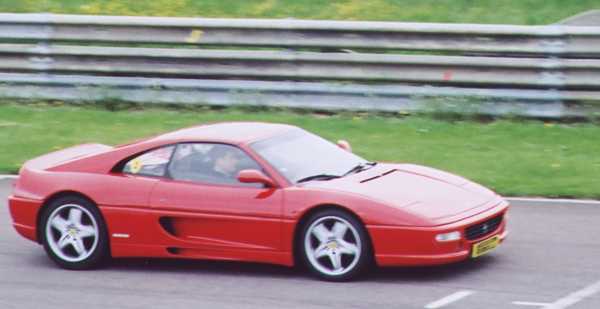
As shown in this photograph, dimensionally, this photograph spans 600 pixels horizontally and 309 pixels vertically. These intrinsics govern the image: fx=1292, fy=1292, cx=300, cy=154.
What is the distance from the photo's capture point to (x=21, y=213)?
414 inches

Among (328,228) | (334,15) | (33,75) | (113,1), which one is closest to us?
(328,228)

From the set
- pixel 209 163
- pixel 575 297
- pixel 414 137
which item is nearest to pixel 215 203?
pixel 209 163

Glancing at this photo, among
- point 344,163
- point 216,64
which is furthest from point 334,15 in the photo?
point 344,163

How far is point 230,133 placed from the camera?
1030 cm

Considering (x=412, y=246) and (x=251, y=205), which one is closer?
(x=412, y=246)

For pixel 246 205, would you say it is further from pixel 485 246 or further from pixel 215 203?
pixel 485 246

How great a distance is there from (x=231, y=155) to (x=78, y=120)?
6.70m

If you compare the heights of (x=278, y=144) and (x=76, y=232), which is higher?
(x=278, y=144)

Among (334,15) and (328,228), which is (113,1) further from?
(328,228)

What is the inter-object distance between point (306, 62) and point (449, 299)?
24.2ft

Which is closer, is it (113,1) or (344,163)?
(344,163)

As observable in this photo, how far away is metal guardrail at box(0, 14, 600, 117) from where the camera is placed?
1505 cm

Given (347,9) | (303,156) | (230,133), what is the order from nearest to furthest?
(303,156)
(230,133)
(347,9)

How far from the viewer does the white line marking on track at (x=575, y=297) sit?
861 centimetres
